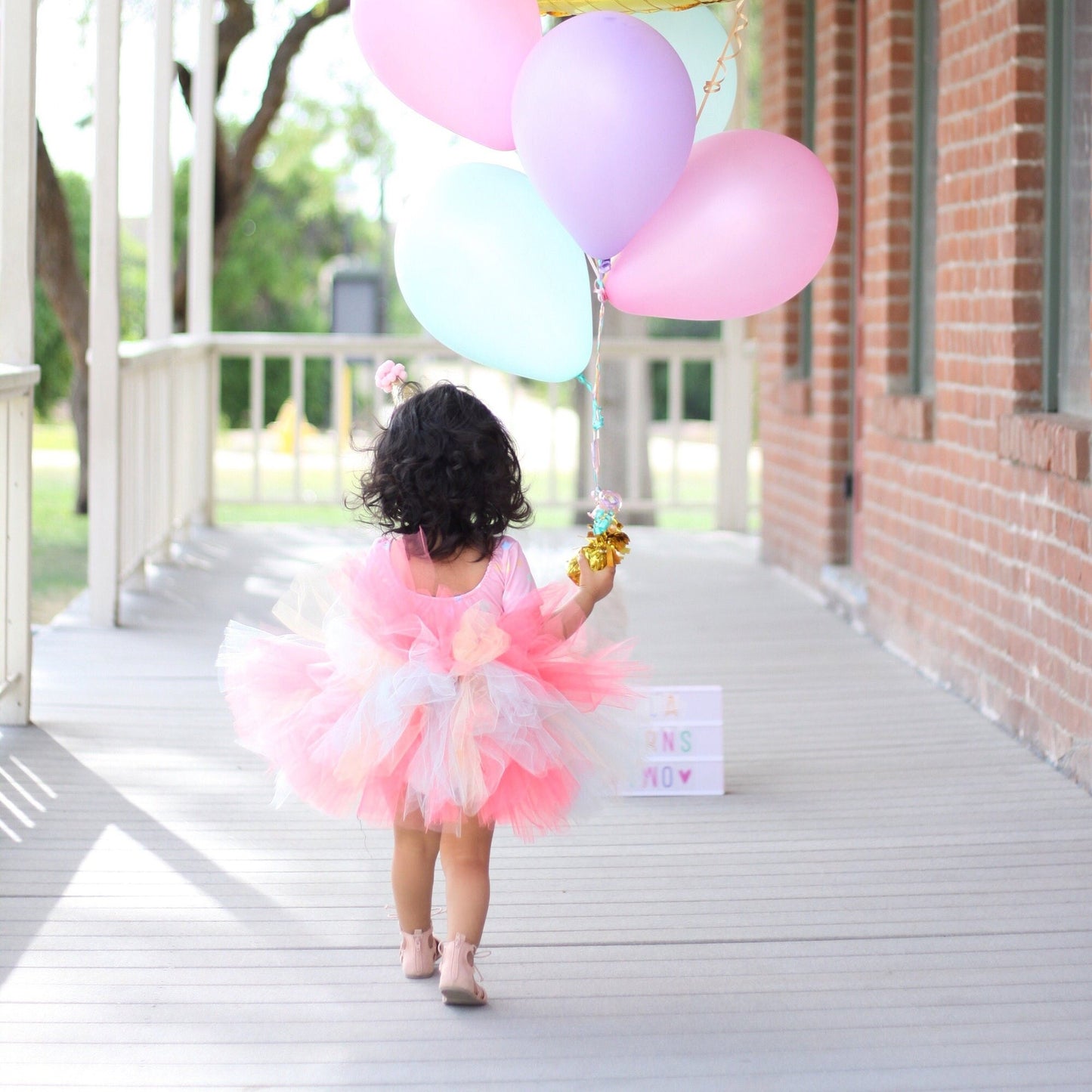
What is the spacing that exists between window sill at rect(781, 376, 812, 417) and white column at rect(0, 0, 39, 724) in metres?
3.56

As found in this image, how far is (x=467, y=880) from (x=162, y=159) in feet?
16.0

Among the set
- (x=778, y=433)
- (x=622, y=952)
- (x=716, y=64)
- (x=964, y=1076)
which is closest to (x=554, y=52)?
(x=716, y=64)

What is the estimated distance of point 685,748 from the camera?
3.79 metres

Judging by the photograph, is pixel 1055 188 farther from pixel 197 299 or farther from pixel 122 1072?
pixel 197 299

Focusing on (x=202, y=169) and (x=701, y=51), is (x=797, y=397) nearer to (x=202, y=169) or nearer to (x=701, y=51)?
(x=202, y=169)

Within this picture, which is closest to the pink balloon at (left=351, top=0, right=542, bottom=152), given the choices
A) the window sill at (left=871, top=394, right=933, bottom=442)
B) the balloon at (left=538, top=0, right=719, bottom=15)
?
the balloon at (left=538, top=0, right=719, bottom=15)

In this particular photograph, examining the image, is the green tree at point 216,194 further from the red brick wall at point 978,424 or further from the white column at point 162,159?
the red brick wall at point 978,424

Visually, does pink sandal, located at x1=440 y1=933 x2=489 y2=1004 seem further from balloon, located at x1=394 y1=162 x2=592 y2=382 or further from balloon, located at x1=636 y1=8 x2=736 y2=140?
balloon, located at x1=636 y1=8 x2=736 y2=140

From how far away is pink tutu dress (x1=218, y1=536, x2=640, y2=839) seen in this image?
8.01 feet

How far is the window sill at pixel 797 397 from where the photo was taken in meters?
6.85

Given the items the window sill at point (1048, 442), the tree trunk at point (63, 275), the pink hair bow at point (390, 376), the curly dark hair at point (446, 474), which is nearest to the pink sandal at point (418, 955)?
the curly dark hair at point (446, 474)

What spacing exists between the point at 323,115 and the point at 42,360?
4.22 m

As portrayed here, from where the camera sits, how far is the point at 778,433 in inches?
291

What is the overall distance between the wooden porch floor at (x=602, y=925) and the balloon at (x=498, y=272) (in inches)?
41.3
